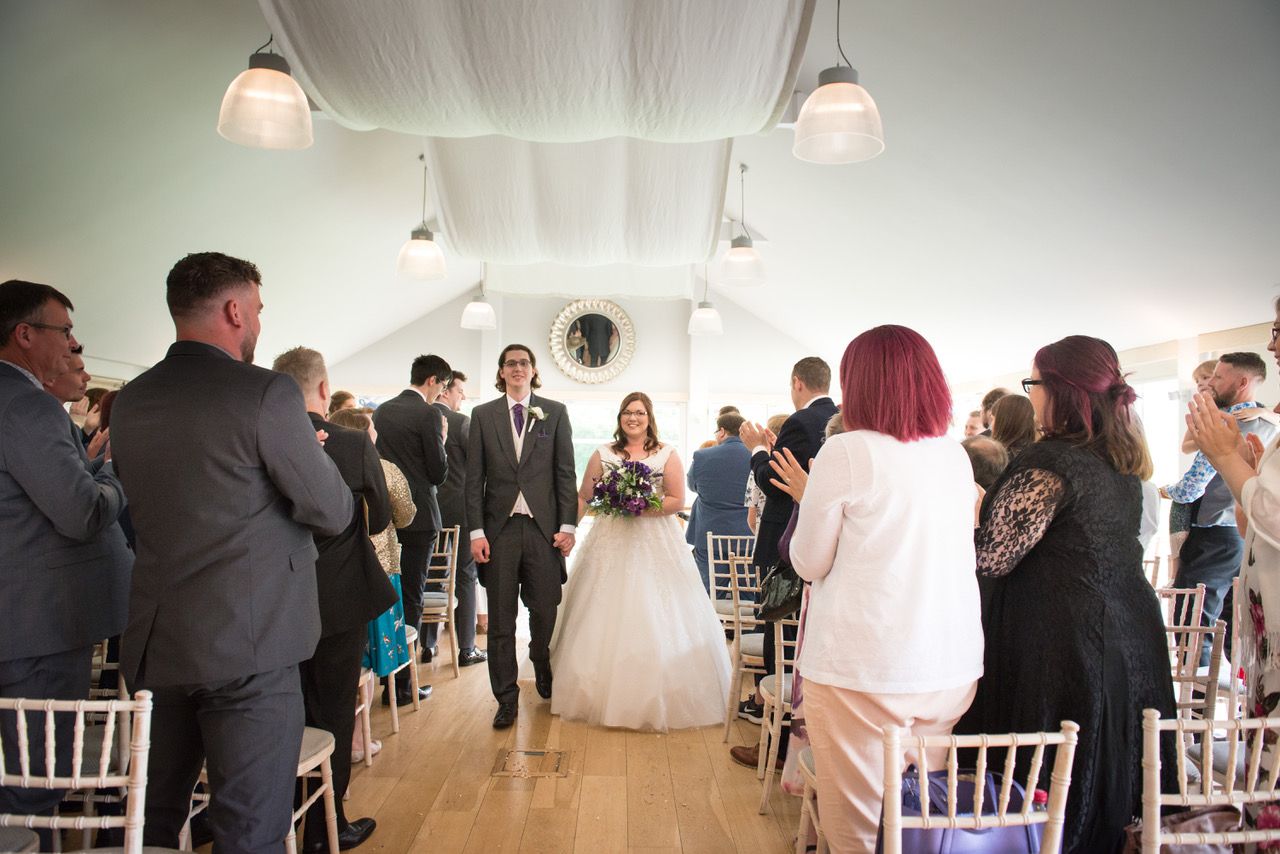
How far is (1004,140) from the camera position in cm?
383

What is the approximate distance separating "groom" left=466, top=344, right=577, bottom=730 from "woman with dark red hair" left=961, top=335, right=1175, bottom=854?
217cm

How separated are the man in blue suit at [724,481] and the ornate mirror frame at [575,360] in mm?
5215

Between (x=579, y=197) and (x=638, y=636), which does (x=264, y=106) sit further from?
(x=638, y=636)

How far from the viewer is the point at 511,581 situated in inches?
141

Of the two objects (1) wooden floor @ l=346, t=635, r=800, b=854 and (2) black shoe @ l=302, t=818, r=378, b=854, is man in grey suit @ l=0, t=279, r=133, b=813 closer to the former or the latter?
(2) black shoe @ l=302, t=818, r=378, b=854

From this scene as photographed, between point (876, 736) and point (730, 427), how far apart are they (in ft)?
10.9

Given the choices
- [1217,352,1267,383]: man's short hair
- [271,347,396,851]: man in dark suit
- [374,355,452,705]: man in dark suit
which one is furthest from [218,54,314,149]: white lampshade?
[1217,352,1267,383]: man's short hair

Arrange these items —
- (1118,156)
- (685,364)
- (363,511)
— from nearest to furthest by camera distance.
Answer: (363,511) → (1118,156) → (685,364)

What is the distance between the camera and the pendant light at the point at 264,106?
269cm

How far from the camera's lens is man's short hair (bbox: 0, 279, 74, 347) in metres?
1.87

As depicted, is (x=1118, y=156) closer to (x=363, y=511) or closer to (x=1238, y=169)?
(x=1238, y=169)

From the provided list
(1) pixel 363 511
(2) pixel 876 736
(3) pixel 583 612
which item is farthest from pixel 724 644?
(2) pixel 876 736

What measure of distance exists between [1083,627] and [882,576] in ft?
1.57

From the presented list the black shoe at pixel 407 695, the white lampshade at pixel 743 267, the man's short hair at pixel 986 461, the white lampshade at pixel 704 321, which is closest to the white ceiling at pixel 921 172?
the white lampshade at pixel 743 267
